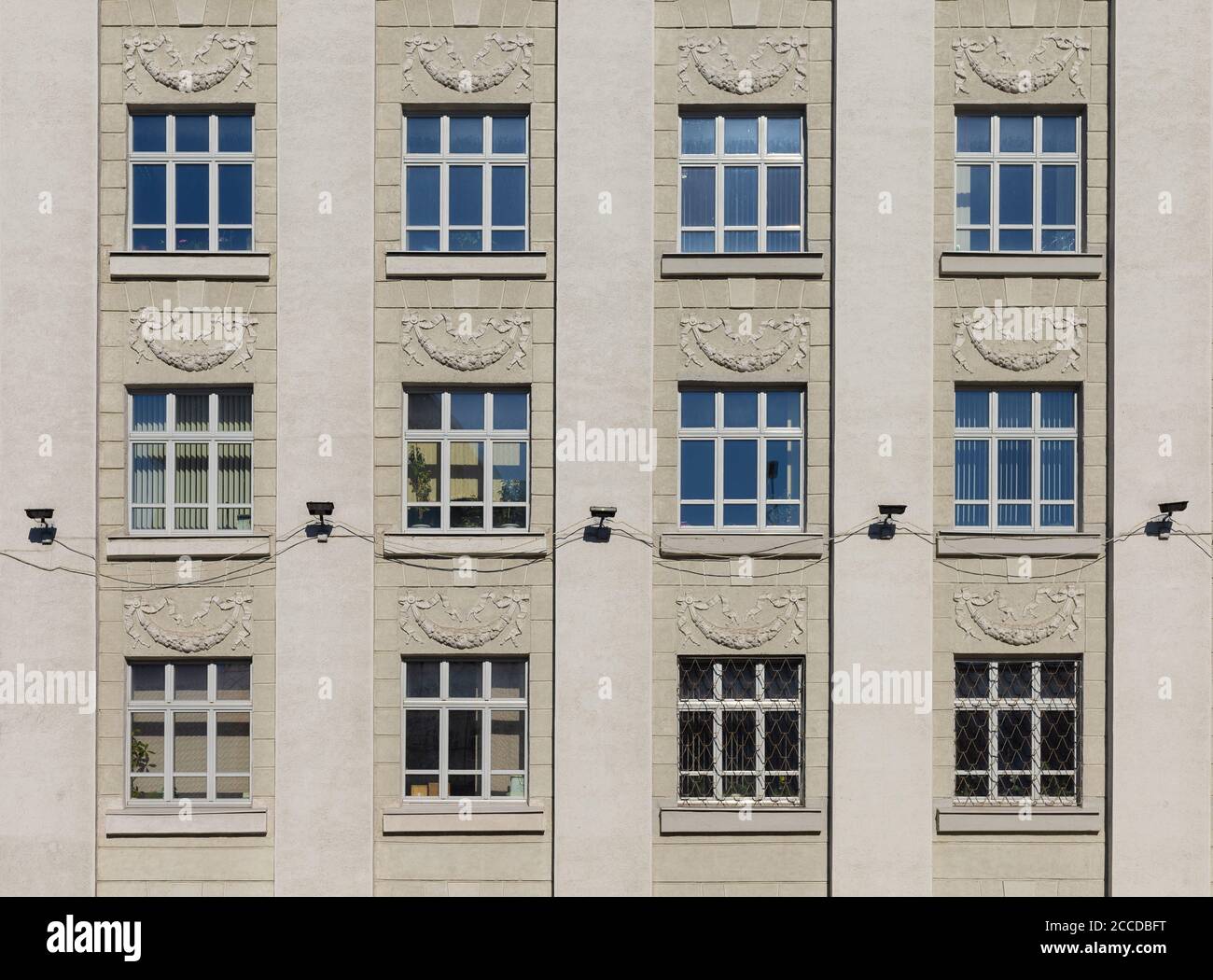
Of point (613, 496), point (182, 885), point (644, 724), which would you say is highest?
point (613, 496)

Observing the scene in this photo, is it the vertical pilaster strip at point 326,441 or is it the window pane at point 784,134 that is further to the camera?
the window pane at point 784,134

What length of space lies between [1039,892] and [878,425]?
240 inches

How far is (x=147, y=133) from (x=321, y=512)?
5475mm

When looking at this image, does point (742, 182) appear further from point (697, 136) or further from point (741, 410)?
point (741, 410)

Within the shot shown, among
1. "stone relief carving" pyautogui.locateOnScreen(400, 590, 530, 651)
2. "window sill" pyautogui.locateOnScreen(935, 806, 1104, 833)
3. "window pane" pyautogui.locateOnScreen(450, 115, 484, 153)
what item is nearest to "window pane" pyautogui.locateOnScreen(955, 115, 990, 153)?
"window pane" pyautogui.locateOnScreen(450, 115, 484, 153)

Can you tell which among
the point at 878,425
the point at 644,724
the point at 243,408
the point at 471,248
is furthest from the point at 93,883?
the point at 878,425

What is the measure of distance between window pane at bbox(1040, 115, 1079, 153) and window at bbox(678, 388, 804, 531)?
4.57 m

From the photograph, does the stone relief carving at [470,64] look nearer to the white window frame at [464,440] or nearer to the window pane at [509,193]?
the window pane at [509,193]

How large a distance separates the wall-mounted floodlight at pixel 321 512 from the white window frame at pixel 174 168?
11.3ft

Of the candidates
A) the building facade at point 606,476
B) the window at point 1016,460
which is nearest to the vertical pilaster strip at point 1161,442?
the building facade at point 606,476

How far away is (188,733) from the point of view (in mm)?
12500

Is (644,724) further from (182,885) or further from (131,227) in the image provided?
(131,227)

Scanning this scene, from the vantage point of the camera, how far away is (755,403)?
12594 millimetres

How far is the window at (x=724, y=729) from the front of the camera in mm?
12461
